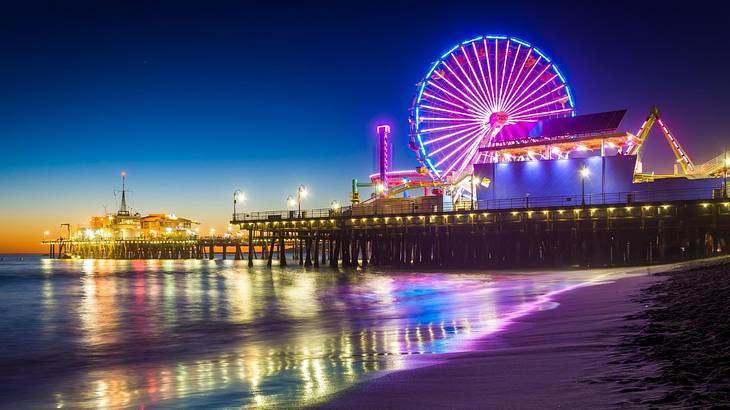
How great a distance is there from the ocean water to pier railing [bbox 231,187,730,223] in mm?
28490

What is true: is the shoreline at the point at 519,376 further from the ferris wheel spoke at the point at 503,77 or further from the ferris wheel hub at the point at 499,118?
the ferris wheel spoke at the point at 503,77

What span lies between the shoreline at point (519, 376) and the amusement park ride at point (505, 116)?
50636 millimetres

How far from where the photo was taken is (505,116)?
64250 millimetres

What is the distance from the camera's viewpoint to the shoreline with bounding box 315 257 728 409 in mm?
7125

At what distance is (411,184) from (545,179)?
101 feet

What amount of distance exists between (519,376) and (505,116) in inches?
2285

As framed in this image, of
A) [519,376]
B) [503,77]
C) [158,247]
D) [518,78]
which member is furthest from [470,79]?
[158,247]

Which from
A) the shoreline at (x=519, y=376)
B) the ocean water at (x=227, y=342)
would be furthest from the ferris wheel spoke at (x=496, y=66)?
the shoreline at (x=519, y=376)

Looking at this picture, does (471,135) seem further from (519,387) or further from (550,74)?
(519,387)

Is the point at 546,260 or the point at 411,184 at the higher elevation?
the point at 411,184

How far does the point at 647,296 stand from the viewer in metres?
16.8

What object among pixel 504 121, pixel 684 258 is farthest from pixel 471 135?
pixel 684 258

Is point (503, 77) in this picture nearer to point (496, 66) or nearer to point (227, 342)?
point (496, 66)

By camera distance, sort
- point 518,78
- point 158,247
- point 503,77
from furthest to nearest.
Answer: point 158,247 < point 503,77 < point 518,78
